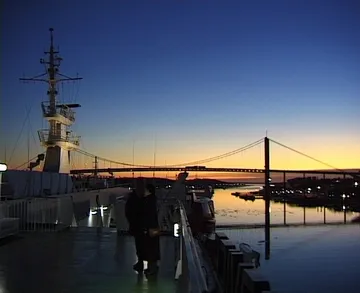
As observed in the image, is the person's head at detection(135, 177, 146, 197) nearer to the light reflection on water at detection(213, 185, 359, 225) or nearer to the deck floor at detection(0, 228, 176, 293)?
the deck floor at detection(0, 228, 176, 293)

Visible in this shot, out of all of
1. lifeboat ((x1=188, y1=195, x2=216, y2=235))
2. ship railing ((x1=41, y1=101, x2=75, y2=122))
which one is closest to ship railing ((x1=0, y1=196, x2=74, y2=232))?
lifeboat ((x1=188, y1=195, x2=216, y2=235))

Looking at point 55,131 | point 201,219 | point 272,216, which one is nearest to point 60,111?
point 55,131

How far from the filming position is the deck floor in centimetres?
718

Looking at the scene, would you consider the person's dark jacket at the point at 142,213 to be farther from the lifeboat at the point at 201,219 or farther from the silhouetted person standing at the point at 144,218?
the lifeboat at the point at 201,219

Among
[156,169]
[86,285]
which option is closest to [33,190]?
[86,285]

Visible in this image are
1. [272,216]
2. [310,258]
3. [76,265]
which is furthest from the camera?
[272,216]

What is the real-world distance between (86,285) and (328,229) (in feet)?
174

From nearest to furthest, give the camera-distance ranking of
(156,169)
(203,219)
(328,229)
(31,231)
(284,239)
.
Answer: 1. (31,231)
2. (203,219)
3. (284,239)
4. (328,229)
5. (156,169)

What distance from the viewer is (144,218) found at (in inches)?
296

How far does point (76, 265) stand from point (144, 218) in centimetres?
225

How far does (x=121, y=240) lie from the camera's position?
12344 mm

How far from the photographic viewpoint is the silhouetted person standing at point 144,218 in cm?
752

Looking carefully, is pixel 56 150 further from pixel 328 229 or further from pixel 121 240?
pixel 328 229

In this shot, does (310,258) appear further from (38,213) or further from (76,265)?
(76,265)
